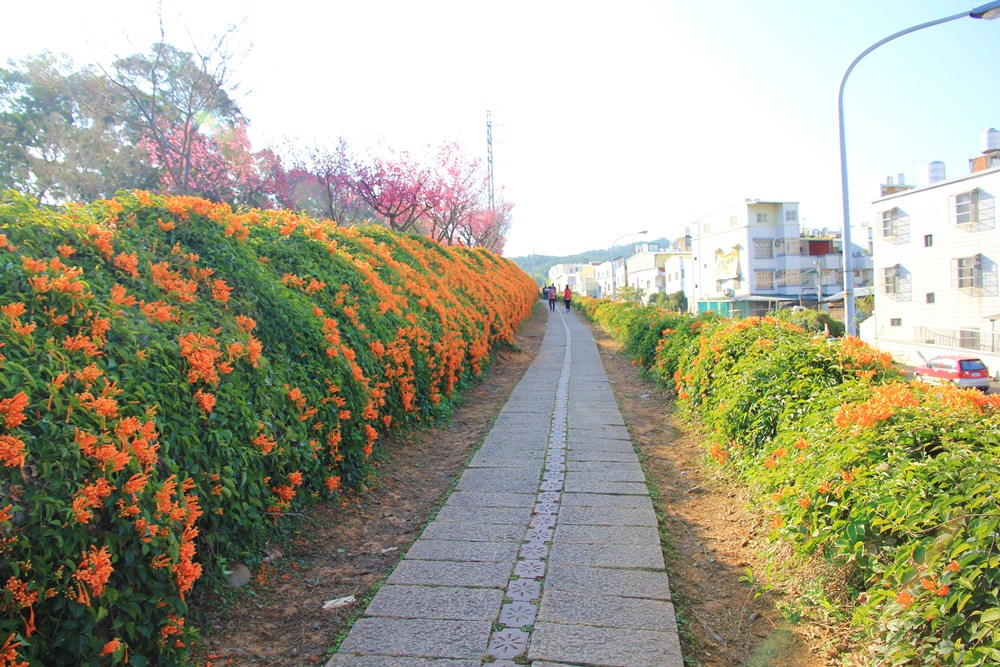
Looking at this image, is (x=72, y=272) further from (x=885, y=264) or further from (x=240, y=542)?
(x=885, y=264)

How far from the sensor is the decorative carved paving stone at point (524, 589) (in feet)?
10.4

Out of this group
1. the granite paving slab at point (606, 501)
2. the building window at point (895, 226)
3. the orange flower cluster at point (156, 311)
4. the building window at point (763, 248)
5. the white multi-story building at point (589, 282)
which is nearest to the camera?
the orange flower cluster at point (156, 311)

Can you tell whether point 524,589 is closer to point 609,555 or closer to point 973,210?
point 609,555

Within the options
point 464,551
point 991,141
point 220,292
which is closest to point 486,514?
point 464,551

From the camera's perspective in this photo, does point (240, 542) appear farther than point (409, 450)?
No

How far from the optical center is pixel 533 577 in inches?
133

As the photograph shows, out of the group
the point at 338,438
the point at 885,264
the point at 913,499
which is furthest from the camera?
the point at 885,264

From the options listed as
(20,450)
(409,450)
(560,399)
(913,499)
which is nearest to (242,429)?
(20,450)

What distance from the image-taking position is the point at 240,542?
322 centimetres

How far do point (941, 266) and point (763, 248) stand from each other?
60.9 ft

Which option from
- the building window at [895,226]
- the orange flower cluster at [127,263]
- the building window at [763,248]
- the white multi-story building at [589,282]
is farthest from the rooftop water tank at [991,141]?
the white multi-story building at [589,282]

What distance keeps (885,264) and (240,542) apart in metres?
36.3

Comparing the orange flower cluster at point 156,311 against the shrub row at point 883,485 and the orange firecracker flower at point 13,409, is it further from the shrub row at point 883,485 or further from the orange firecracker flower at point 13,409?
the shrub row at point 883,485

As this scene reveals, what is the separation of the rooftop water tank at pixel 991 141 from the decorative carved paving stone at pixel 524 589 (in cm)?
3870
